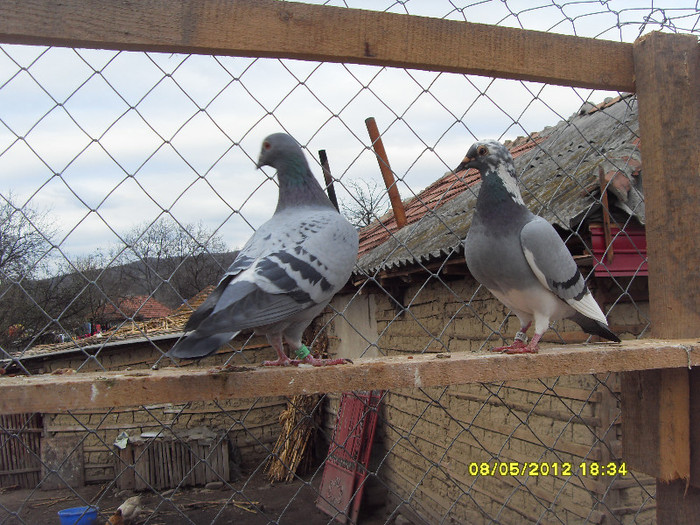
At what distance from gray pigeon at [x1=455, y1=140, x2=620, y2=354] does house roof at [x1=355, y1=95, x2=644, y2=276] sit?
1.60 feet

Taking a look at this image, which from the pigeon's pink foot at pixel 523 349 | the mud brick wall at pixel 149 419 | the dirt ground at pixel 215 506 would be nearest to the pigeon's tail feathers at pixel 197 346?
the pigeon's pink foot at pixel 523 349

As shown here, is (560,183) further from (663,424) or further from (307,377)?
(307,377)

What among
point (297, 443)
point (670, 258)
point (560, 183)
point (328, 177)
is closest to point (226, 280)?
point (328, 177)

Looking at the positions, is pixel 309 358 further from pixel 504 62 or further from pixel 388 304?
pixel 388 304

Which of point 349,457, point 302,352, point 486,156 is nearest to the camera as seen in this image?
point 302,352

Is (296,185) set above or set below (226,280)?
above

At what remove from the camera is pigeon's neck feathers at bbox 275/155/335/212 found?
180 cm

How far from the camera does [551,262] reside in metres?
1.92

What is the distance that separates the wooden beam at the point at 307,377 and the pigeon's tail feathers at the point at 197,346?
0.09m

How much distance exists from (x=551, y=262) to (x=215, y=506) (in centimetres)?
1033

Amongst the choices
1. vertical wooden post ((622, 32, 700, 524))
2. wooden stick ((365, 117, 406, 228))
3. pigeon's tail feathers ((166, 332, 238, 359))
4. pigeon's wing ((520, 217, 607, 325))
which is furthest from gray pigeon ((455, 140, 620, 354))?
pigeon's tail feathers ((166, 332, 238, 359))

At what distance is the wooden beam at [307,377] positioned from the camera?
1.18m

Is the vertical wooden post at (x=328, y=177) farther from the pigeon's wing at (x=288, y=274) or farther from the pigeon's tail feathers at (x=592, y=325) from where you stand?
the pigeon's tail feathers at (x=592, y=325)

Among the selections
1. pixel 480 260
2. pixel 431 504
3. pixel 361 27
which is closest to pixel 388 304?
pixel 431 504
